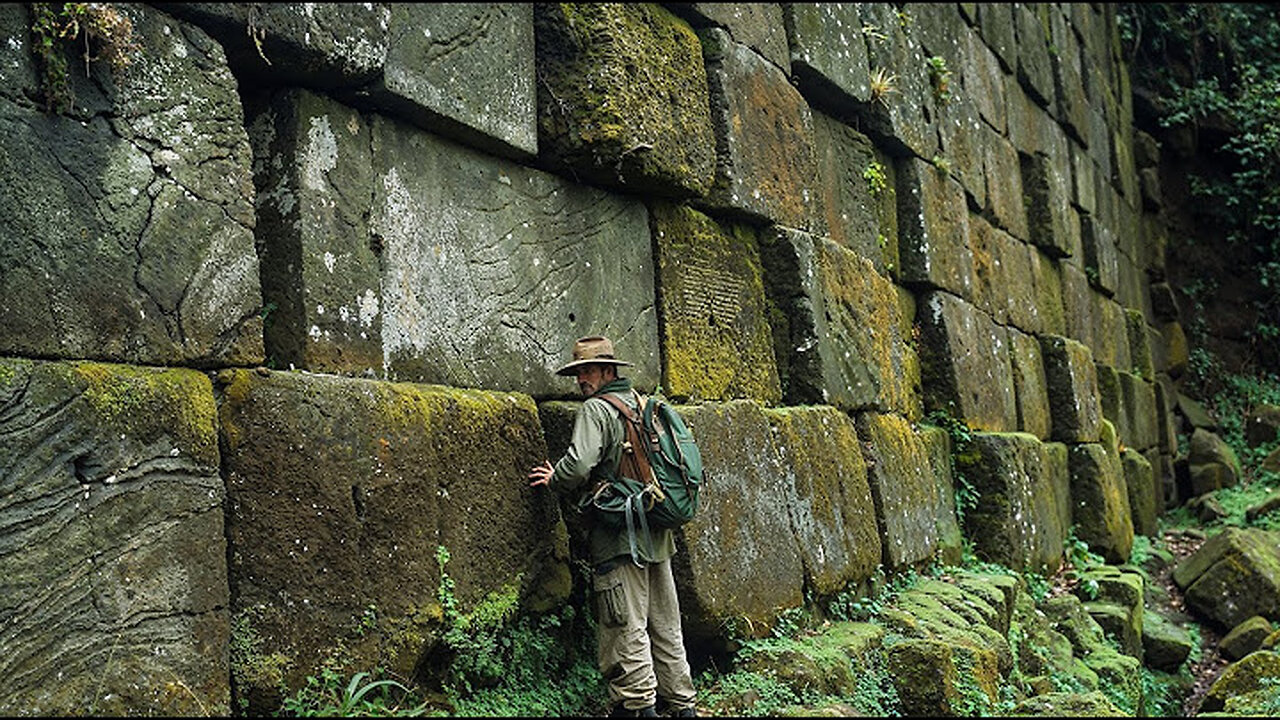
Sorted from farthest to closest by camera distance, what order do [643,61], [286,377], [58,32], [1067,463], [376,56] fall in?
1. [1067,463]
2. [643,61]
3. [376,56]
4. [286,377]
5. [58,32]

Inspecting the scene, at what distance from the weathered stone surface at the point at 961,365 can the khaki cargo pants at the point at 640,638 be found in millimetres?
4158

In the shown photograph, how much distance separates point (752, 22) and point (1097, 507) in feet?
18.1

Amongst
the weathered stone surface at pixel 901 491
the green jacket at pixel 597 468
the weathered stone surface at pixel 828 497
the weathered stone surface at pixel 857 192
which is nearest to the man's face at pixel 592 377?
the green jacket at pixel 597 468

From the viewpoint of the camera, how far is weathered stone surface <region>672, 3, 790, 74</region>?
5.84m

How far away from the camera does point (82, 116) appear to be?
3.12 m

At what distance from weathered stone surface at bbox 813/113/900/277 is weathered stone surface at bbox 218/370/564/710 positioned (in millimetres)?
3517

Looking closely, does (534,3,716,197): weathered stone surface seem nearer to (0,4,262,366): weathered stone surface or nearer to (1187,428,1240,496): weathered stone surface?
(0,4,262,366): weathered stone surface

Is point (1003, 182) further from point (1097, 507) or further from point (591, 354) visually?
point (591, 354)

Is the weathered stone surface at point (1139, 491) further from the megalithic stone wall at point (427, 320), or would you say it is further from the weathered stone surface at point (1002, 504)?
the megalithic stone wall at point (427, 320)

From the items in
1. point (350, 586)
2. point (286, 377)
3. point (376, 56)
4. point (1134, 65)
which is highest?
Answer: point (1134, 65)

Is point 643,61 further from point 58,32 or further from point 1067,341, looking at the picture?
point 1067,341

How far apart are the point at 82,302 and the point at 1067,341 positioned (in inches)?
355

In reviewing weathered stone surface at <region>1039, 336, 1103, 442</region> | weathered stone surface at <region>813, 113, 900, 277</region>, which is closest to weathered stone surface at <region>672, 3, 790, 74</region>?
weathered stone surface at <region>813, 113, 900, 277</region>

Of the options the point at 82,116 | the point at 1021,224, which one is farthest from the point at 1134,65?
the point at 82,116
